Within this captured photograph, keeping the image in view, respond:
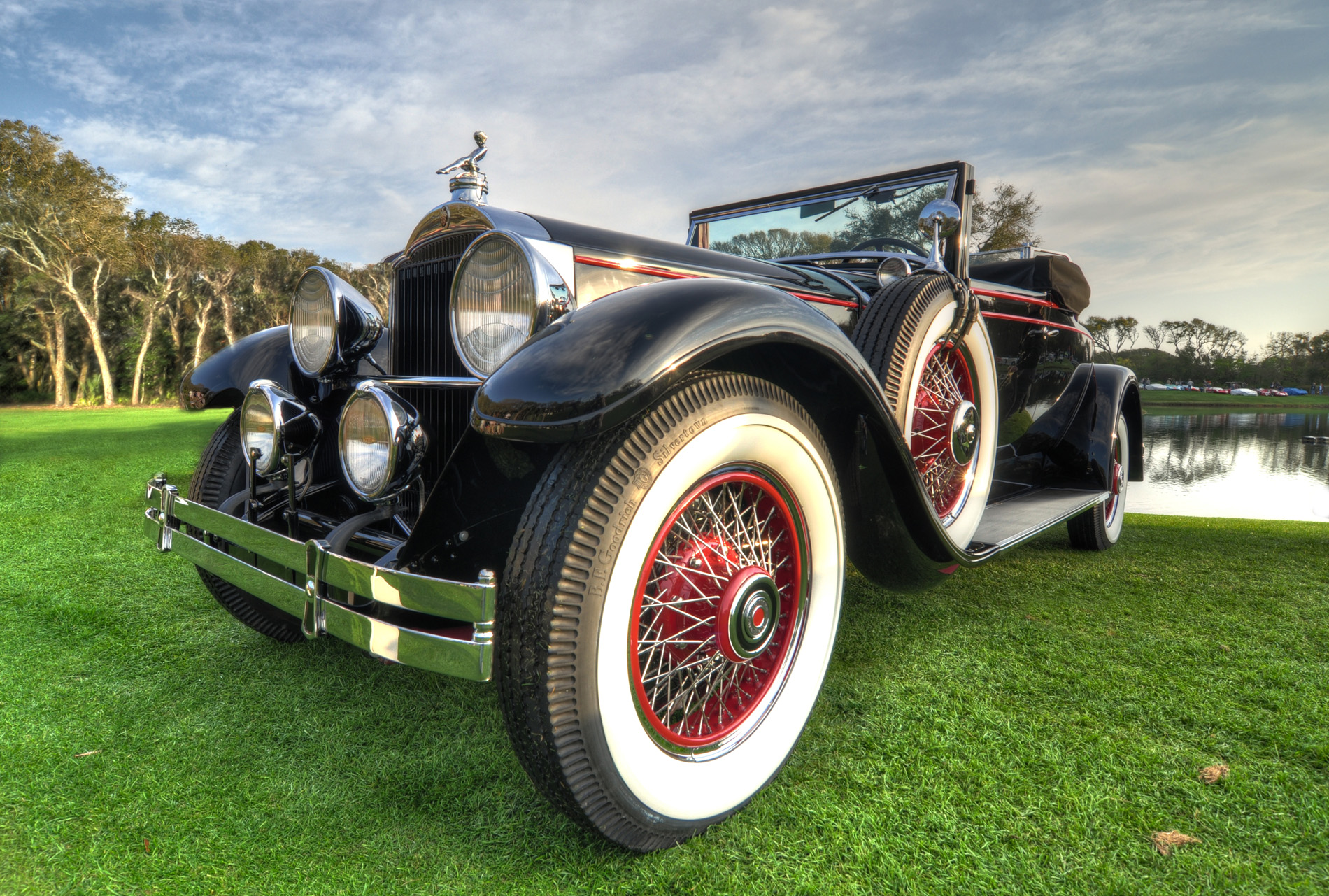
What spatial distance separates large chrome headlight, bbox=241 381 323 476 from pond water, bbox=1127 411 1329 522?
15.5 feet

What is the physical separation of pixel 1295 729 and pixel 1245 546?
3.03 metres

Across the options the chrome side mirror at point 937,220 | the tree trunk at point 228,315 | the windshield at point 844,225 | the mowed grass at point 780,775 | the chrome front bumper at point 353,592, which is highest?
the tree trunk at point 228,315

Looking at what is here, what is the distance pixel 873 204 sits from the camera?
10.9 ft

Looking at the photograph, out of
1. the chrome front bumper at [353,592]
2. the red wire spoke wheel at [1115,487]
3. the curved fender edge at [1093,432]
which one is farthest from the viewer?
the red wire spoke wheel at [1115,487]

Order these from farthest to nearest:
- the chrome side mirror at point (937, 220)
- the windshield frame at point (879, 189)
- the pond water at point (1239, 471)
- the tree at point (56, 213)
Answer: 1. the tree at point (56, 213)
2. the pond water at point (1239, 471)
3. the windshield frame at point (879, 189)
4. the chrome side mirror at point (937, 220)

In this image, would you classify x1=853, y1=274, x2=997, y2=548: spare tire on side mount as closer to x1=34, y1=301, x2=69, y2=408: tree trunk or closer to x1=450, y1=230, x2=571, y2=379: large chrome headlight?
x1=450, y1=230, x2=571, y2=379: large chrome headlight

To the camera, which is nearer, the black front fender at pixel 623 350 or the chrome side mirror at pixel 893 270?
the black front fender at pixel 623 350

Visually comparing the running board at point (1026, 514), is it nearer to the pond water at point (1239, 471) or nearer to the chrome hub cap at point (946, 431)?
the chrome hub cap at point (946, 431)

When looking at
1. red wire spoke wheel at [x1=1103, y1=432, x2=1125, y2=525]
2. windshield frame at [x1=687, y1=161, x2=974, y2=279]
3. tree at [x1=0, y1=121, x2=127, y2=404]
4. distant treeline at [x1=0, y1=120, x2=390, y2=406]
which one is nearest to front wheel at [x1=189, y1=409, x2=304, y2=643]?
windshield frame at [x1=687, y1=161, x2=974, y2=279]

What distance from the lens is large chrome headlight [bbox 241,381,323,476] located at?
1.95 meters

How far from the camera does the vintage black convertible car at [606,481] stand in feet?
4.01

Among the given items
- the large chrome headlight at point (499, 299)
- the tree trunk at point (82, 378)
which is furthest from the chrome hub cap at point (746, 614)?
the tree trunk at point (82, 378)

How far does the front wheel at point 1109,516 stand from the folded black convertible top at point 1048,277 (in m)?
0.74

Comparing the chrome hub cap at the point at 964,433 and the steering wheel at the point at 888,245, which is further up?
the steering wheel at the point at 888,245
